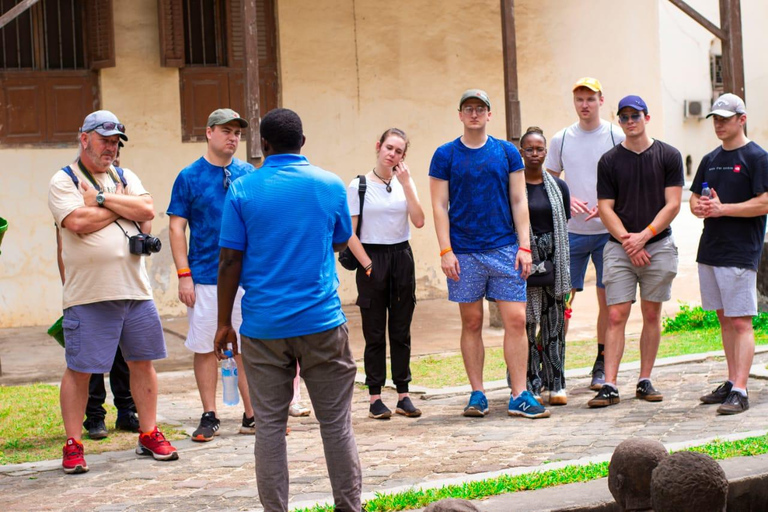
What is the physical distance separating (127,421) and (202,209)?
1572mm

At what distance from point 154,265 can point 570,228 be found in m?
6.23

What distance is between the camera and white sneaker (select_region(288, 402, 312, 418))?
322 inches

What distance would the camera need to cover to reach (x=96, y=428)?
25.2 ft

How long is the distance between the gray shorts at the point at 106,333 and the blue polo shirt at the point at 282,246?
175 cm

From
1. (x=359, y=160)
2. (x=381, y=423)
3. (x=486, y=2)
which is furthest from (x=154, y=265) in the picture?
(x=381, y=423)

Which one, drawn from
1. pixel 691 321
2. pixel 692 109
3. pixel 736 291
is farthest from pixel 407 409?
pixel 692 109

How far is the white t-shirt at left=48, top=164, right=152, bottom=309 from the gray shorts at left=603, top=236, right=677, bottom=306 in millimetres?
3301

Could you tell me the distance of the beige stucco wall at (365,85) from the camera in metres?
12.8

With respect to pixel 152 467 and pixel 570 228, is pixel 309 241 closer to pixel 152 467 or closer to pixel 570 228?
pixel 152 467

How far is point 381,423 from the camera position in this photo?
7.79 m

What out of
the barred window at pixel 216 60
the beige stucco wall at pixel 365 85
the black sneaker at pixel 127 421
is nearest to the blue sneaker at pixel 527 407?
the black sneaker at pixel 127 421

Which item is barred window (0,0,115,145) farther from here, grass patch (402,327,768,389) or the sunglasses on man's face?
the sunglasses on man's face

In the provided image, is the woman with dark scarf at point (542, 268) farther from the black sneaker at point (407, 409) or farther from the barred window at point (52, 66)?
the barred window at point (52, 66)

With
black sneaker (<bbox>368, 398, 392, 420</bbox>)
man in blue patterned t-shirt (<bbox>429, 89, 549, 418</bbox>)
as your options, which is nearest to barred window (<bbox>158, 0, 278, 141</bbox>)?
man in blue patterned t-shirt (<bbox>429, 89, 549, 418</bbox>)
